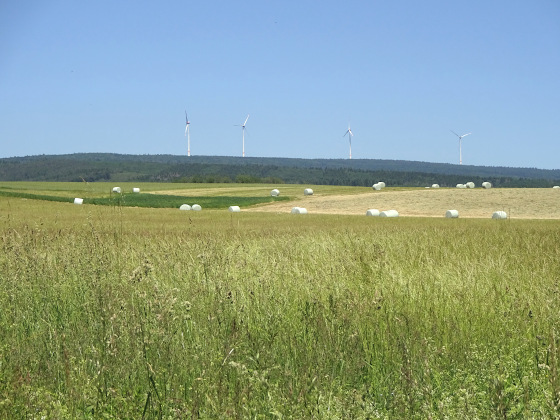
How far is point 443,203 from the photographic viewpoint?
48781 millimetres

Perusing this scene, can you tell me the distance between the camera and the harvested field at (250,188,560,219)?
43.1 meters

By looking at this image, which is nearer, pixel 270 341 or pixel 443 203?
pixel 270 341

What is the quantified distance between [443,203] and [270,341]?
1784 inches

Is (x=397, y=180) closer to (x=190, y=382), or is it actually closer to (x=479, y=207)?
(x=479, y=207)

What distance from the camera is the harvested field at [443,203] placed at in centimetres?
4306

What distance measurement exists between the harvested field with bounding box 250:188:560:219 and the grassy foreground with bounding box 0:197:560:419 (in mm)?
33679

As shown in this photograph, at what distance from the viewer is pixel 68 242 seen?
1042cm

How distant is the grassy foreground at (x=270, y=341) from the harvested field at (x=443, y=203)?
33679 mm

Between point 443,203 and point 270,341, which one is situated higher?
point 270,341

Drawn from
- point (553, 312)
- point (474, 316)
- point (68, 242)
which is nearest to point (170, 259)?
point (68, 242)

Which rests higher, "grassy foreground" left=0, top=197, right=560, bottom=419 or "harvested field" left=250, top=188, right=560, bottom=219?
"grassy foreground" left=0, top=197, right=560, bottom=419

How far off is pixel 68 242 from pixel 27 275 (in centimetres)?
270

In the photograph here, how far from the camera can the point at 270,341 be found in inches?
200

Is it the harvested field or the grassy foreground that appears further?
the harvested field
